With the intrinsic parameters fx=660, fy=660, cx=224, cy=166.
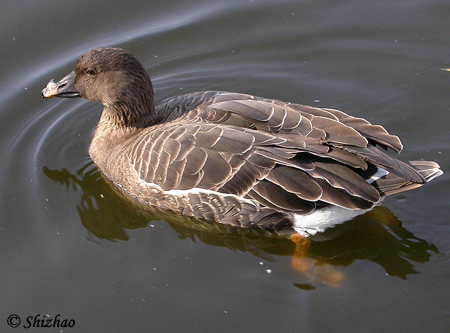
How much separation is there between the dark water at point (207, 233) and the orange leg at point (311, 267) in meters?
0.07

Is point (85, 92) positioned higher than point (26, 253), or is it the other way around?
point (85, 92)

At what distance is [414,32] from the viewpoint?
32.8 ft

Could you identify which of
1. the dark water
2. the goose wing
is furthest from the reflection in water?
the goose wing

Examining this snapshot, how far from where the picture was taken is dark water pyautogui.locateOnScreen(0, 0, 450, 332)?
653cm

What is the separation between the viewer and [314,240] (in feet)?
23.9

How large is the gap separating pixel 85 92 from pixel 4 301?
8.92ft

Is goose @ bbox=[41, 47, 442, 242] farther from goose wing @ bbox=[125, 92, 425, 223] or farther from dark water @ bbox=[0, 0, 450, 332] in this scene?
dark water @ bbox=[0, 0, 450, 332]

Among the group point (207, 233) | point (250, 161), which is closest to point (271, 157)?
point (250, 161)

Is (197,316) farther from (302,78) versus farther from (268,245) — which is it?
(302,78)

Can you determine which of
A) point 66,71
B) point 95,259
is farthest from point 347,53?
point 95,259

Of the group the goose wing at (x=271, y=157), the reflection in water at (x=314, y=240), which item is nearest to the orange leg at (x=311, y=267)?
the reflection in water at (x=314, y=240)

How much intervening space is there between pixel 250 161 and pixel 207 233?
1.07 metres

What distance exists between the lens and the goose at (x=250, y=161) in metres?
6.75

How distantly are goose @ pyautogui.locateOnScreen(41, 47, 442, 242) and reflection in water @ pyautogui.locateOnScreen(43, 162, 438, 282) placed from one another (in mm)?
132
